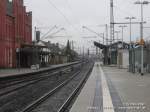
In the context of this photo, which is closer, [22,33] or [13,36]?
[13,36]

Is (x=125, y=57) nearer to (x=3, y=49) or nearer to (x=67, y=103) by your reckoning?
(x=3, y=49)

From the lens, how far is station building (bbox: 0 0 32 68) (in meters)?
59.8

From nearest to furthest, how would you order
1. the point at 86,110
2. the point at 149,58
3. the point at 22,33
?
the point at 86,110
the point at 149,58
the point at 22,33

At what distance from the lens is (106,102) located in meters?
17.1

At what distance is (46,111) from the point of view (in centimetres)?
1484

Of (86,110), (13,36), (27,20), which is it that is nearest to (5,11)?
(13,36)

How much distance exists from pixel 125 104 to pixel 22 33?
57649 mm

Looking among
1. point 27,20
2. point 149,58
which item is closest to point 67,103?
point 149,58

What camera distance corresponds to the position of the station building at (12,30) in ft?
196

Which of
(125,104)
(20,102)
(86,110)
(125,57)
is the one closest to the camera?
(86,110)

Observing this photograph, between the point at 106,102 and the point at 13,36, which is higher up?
the point at 13,36

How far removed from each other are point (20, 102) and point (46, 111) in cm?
348

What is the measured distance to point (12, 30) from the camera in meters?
66.8

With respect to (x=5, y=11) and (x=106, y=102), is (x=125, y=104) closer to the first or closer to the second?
(x=106, y=102)
